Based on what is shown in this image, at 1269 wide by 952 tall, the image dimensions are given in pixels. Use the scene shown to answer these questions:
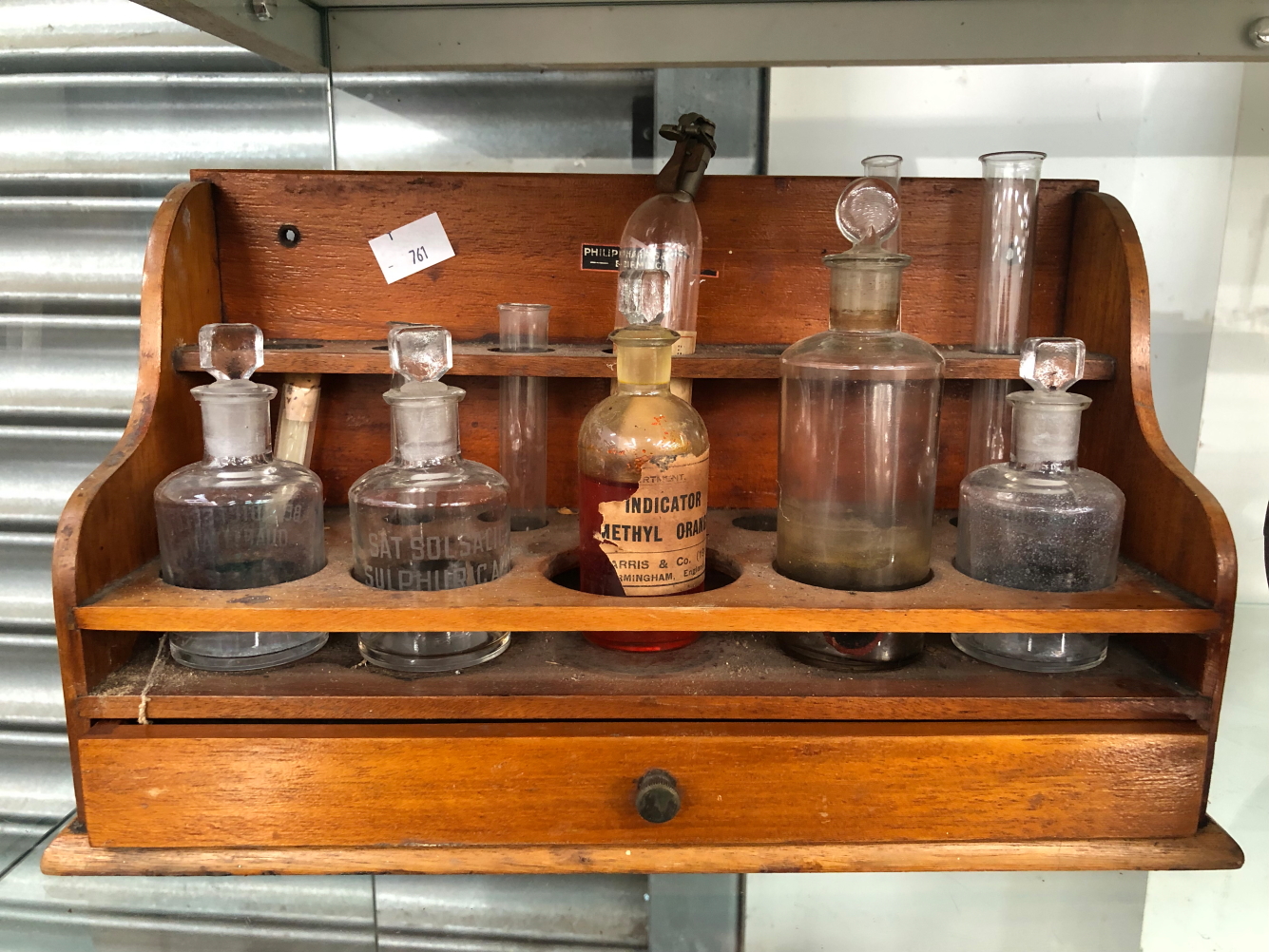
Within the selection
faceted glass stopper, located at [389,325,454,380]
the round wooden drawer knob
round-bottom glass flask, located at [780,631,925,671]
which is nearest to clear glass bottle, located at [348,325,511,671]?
faceted glass stopper, located at [389,325,454,380]

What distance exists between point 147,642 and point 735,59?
0.91m

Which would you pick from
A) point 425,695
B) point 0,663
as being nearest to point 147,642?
point 425,695

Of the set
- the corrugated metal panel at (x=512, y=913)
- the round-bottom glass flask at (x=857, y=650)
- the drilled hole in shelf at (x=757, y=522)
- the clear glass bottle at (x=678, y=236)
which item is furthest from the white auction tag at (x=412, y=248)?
the corrugated metal panel at (x=512, y=913)

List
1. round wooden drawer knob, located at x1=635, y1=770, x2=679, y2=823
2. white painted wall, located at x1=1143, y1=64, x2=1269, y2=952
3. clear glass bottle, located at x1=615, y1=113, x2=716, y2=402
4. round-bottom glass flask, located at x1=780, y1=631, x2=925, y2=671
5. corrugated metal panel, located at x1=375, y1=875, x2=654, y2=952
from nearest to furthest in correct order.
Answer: round wooden drawer knob, located at x1=635, y1=770, x2=679, y2=823, round-bottom glass flask, located at x1=780, y1=631, x2=925, y2=671, clear glass bottle, located at x1=615, y1=113, x2=716, y2=402, white painted wall, located at x1=1143, y1=64, x2=1269, y2=952, corrugated metal panel, located at x1=375, y1=875, x2=654, y2=952

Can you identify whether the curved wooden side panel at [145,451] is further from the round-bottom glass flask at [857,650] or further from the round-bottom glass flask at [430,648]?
the round-bottom glass flask at [857,650]

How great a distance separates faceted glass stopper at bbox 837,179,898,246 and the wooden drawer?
45 centimetres

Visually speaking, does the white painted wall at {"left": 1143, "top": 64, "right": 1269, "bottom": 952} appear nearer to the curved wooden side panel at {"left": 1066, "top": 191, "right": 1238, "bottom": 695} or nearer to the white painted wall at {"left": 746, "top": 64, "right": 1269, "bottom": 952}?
the white painted wall at {"left": 746, "top": 64, "right": 1269, "bottom": 952}

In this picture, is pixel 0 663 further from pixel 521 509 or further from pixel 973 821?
pixel 973 821

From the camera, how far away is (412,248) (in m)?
1.03

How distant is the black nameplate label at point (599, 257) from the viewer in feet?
3.41

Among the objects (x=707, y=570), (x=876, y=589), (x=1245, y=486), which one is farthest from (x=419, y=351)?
(x=1245, y=486)

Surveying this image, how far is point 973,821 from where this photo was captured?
74 centimetres

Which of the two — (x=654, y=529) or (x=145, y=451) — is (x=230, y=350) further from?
(x=654, y=529)

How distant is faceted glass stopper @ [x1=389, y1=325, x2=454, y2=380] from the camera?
80 cm
